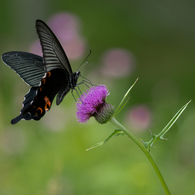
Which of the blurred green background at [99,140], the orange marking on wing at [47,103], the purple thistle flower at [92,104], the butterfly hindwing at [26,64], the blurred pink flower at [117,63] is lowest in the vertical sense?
the blurred green background at [99,140]

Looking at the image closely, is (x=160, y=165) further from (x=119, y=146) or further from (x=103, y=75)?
(x=103, y=75)

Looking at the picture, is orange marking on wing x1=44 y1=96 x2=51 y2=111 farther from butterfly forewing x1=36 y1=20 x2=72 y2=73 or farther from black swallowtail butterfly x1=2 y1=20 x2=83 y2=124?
butterfly forewing x1=36 y1=20 x2=72 y2=73

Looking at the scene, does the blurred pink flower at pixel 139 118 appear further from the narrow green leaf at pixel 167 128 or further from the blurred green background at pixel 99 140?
the narrow green leaf at pixel 167 128

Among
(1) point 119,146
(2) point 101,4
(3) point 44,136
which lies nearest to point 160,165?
(1) point 119,146

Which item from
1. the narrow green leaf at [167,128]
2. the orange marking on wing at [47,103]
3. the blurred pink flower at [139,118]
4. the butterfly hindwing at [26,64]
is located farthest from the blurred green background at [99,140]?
the narrow green leaf at [167,128]

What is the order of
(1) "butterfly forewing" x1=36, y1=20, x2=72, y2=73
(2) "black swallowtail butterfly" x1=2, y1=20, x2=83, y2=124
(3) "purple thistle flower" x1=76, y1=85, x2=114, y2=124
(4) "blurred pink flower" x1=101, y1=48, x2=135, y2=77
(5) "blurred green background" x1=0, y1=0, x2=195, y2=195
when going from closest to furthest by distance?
(3) "purple thistle flower" x1=76, y1=85, x2=114, y2=124
(1) "butterfly forewing" x1=36, y1=20, x2=72, y2=73
(2) "black swallowtail butterfly" x1=2, y1=20, x2=83, y2=124
(5) "blurred green background" x1=0, y1=0, x2=195, y2=195
(4) "blurred pink flower" x1=101, y1=48, x2=135, y2=77

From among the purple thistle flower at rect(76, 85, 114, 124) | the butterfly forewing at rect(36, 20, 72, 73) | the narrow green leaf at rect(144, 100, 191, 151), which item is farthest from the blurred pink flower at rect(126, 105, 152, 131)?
the narrow green leaf at rect(144, 100, 191, 151)
